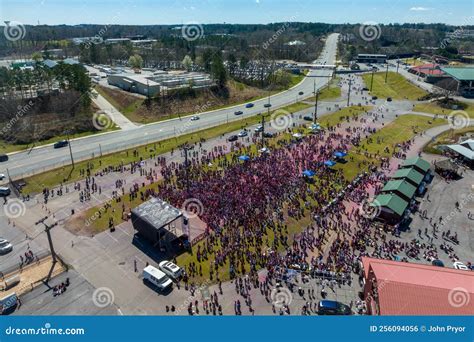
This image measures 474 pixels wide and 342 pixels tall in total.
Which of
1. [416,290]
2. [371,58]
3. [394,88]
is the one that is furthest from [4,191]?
[371,58]

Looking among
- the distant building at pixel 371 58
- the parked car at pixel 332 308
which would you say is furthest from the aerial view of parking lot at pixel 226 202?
the distant building at pixel 371 58


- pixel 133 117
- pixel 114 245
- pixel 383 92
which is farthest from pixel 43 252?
pixel 383 92

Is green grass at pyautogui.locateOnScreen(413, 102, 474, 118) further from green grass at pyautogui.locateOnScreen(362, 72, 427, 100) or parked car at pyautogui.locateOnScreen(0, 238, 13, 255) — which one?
parked car at pyautogui.locateOnScreen(0, 238, 13, 255)

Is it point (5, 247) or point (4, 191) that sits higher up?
point (4, 191)

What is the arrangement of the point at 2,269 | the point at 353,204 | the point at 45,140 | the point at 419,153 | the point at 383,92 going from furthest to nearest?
the point at 383,92
the point at 45,140
the point at 419,153
the point at 353,204
the point at 2,269

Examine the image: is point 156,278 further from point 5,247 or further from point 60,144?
point 60,144

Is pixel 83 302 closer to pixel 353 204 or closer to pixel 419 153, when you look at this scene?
pixel 353 204

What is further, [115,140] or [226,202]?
[115,140]
